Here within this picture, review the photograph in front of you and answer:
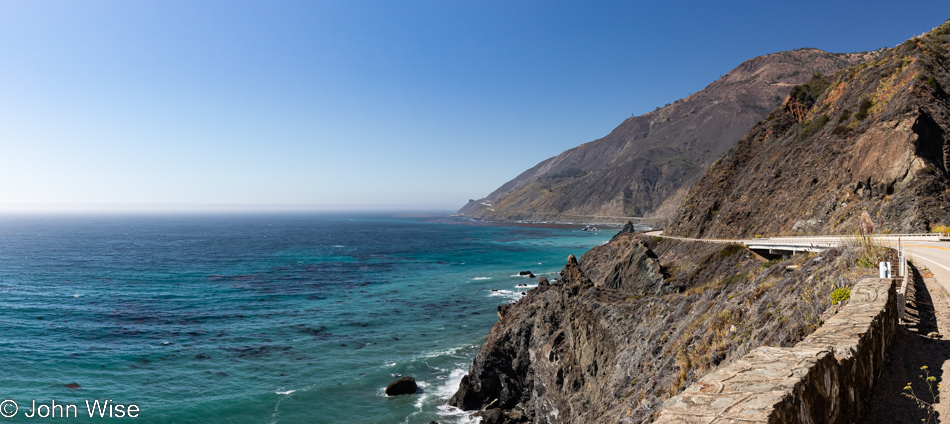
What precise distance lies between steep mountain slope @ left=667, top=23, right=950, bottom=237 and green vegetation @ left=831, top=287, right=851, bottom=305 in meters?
25.4

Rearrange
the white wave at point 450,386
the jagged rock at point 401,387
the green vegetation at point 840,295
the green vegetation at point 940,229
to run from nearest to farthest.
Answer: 1. the green vegetation at point 840,295
2. the green vegetation at point 940,229
3. the jagged rock at point 401,387
4. the white wave at point 450,386

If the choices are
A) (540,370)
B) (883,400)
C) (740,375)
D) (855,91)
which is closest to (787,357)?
(740,375)

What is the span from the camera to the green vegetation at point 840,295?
9.39m

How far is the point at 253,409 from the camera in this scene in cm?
2877

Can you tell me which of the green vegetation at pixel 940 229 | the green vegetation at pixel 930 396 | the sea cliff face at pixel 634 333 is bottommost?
the sea cliff face at pixel 634 333

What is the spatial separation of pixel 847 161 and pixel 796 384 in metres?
42.8

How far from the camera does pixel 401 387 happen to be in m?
31.2

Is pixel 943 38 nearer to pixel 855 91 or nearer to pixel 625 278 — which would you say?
pixel 855 91

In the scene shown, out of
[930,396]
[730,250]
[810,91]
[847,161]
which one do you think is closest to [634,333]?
[930,396]

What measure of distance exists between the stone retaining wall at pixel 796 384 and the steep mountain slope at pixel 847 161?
2972 centimetres

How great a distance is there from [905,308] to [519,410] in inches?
829

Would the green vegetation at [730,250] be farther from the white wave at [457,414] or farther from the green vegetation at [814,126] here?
the white wave at [457,414]

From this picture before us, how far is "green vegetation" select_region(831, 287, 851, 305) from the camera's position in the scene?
9389mm

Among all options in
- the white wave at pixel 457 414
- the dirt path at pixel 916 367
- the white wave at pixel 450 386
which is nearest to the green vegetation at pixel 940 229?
the dirt path at pixel 916 367
